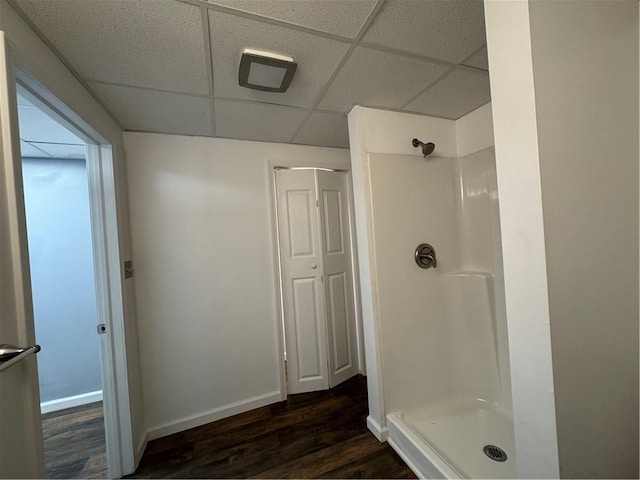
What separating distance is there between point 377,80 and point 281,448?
2.23 m

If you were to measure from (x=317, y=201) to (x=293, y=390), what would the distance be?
5.36 feet

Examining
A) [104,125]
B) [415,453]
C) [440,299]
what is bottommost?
[415,453]

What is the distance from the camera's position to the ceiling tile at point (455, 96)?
1.30 m

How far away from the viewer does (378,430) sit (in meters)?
1.50

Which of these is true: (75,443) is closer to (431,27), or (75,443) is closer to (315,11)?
(315,11)

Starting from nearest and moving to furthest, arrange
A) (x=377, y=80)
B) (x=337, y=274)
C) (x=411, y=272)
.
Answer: (x=377, y=80), (x=411, y=272), (x=337, y=274)

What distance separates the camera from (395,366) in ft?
5.09

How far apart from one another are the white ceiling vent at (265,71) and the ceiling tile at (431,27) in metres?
0.36

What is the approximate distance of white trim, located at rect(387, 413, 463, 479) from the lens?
1145 millimetres

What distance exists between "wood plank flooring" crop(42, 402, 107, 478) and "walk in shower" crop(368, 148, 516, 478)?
1.87m

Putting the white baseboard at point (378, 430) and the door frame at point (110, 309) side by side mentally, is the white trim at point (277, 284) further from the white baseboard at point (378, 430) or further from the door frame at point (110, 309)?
the door frame at point (110, 309)

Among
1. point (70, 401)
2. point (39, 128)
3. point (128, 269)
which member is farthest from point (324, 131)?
point (70, 401)

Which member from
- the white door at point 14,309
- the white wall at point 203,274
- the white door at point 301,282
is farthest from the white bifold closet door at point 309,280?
the white door at point 14,309

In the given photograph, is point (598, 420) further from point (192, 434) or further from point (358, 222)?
point (192, 434)
